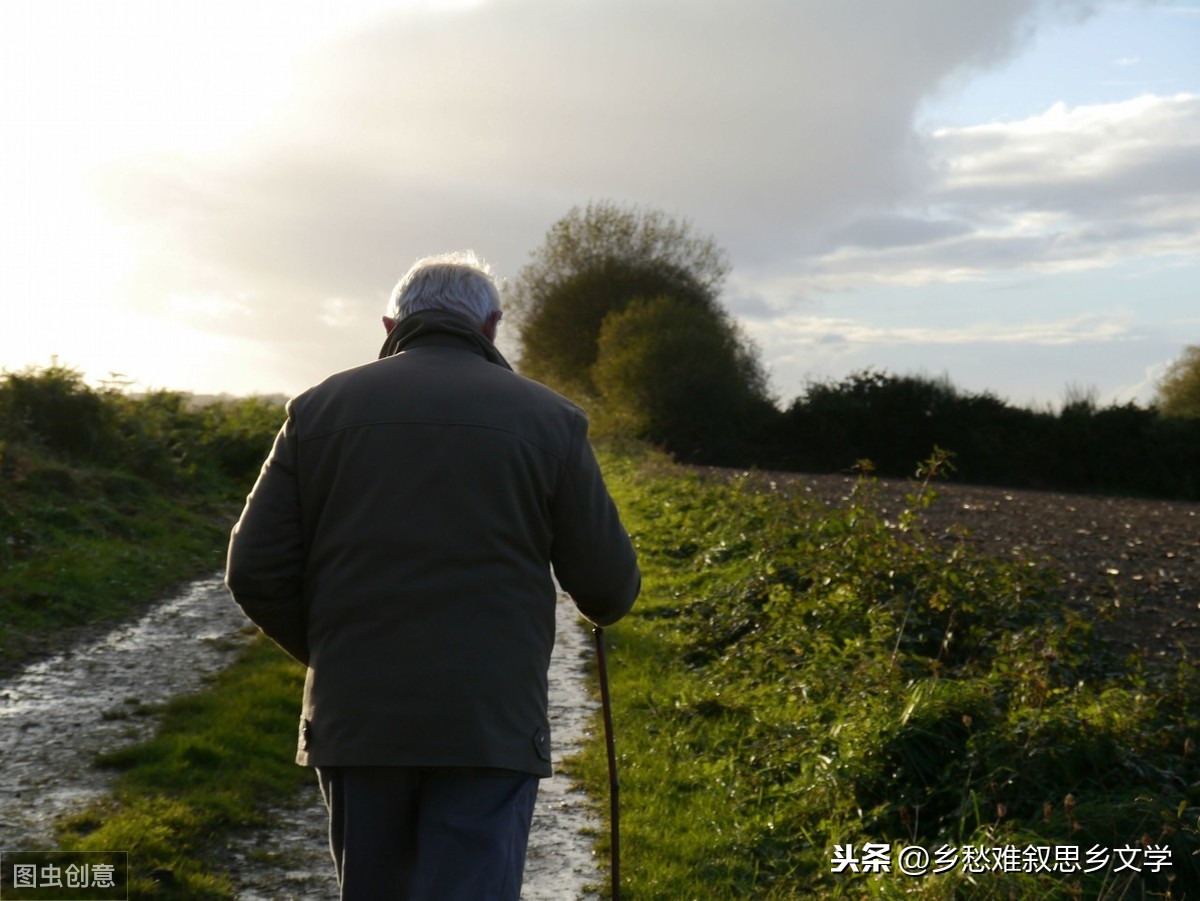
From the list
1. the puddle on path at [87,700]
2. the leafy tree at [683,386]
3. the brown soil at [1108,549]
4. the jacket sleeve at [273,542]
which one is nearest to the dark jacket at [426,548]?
the jacket sleeve at [273,542]

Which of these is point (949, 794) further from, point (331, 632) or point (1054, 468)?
point (1054, 468)

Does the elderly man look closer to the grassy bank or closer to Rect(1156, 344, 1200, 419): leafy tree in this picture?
the grassy bank

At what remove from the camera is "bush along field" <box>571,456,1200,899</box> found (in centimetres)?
492

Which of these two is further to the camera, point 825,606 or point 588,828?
point 825,606

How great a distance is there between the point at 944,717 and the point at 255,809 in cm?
346

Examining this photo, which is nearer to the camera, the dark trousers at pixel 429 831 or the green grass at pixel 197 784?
the dark trousers at pixel 429 831

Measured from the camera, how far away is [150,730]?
282 inches

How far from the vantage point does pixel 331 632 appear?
3232mm

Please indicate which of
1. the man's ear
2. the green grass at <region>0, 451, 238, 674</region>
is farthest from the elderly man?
the green grass at <region>0, 451, 238, 674</region>

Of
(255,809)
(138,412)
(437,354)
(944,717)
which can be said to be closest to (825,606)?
(944,717)

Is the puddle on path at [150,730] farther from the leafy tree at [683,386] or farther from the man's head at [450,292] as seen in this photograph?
the leafy tree at [683,386]

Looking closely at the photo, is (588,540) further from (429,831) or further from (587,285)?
(587,285)

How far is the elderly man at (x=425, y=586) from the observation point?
10.2 ft

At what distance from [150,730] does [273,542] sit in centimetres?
445
